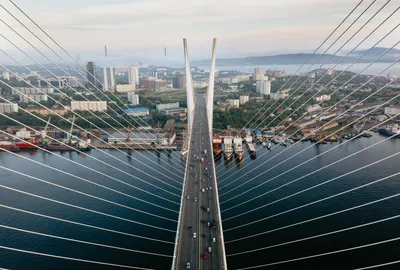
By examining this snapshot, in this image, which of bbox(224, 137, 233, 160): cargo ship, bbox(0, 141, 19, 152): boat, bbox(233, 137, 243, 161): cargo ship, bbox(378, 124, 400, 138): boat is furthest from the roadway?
bbox(378, 124, 400, 138): boat

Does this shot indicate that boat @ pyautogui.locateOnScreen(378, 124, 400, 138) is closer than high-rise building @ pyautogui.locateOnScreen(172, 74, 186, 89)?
Yes

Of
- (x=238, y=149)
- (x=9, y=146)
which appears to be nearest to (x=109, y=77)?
(x=9, y=146)

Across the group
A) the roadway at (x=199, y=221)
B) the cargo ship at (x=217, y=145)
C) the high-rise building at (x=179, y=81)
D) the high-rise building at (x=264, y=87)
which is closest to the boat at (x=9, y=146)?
the cargo ship at (x=217, y=145)

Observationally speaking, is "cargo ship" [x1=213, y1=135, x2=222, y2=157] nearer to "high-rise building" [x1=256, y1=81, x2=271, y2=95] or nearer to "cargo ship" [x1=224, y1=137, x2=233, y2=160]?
"cargo ship" [x1=224, y1=137, x2=233, y2=160]

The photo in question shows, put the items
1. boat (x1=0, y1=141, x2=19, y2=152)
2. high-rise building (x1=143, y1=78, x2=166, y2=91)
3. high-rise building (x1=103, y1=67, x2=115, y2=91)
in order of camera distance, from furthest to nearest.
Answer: high-rise building (x1=103, y1=67, x2=115, y2=91) < high-rise building (x1=143, y1=78, x2=166, y2=91) < boat (x1=0, y1=141, x2=19, y2=152)

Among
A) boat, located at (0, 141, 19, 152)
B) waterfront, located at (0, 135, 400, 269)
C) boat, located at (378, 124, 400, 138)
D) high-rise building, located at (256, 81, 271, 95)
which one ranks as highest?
high-rise building, located at (256, 81, 271, 95)

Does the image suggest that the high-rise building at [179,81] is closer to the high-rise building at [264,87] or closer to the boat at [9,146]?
the high-rise building at [264,87]

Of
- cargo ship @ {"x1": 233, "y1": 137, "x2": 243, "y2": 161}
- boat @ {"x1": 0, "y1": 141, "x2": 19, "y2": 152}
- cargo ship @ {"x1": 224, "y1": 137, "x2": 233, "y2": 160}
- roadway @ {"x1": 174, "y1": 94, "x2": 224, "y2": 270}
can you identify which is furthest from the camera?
boat @ {"x1": 0, "y1": 141, "x2": 19, "y2": 152}

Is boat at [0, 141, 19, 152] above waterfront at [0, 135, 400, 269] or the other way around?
above

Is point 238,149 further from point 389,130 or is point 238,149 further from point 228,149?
point 389,130
